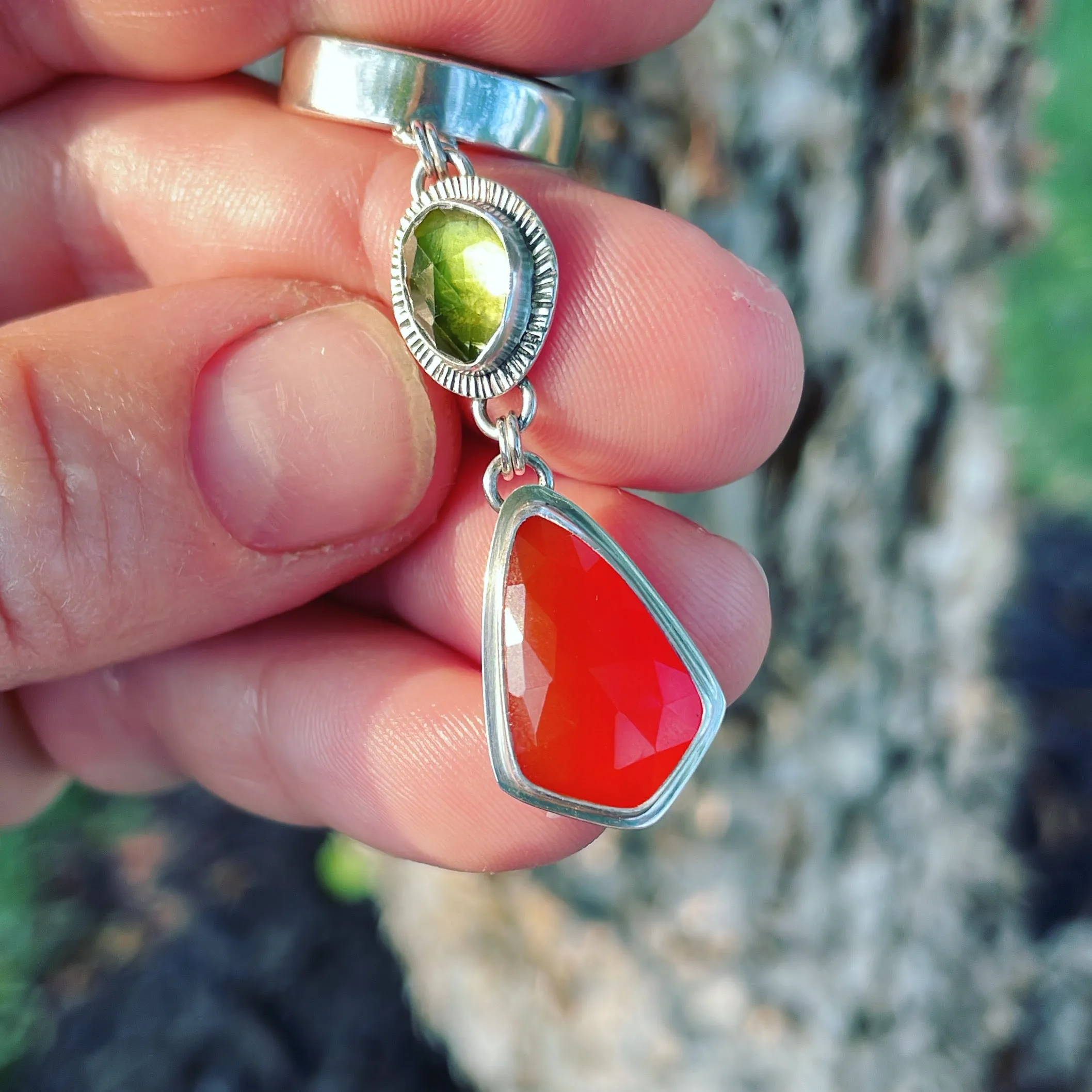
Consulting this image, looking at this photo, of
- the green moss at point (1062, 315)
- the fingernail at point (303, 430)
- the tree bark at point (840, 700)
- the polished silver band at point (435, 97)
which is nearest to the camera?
the fingernail at point (303, 430)

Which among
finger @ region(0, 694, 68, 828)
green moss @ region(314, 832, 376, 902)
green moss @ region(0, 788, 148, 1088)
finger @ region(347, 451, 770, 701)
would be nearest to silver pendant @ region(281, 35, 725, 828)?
finger @ region(347, 451, 770, 701)

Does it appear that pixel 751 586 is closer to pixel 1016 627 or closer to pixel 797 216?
pixel 797 216

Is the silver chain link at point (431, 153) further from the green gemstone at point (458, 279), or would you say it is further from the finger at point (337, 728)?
the finger at point (337, 728)

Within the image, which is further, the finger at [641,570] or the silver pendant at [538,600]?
the finger at [641,570]

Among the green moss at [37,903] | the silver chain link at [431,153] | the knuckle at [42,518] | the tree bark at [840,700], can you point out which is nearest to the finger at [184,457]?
the knuckle at [42,518]

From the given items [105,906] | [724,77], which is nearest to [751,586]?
[724,77]

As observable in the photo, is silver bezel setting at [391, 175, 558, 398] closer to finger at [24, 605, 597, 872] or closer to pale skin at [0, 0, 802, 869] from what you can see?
pale skin at [0, 0, 802, 869]

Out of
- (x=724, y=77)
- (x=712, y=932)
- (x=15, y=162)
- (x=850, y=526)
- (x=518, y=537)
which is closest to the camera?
(x=518, y=537)
